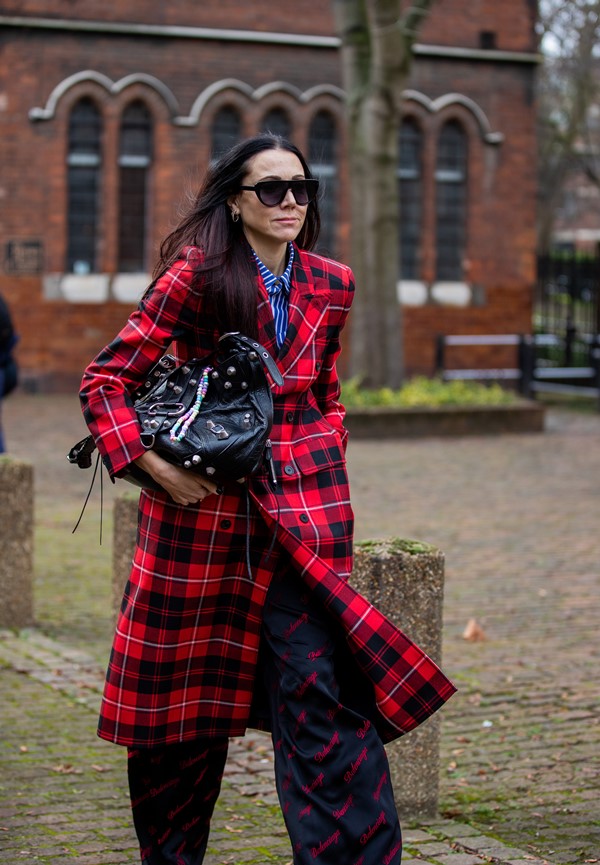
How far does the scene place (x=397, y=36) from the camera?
1869cm

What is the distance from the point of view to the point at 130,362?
3.76 meters

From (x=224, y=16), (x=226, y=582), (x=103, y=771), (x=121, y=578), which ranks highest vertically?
(x=224, y=16)

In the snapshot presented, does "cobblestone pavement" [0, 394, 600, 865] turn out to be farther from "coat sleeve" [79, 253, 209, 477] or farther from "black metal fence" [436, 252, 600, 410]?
"black metal fence" [436, 252, 600, 410]

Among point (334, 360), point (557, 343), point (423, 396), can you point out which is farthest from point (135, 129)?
point (334, 360)

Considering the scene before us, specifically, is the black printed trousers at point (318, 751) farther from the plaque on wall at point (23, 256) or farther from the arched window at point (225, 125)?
the arched window at point (225, 125)

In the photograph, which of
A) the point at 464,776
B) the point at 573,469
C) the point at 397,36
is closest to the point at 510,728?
the point at 464,776

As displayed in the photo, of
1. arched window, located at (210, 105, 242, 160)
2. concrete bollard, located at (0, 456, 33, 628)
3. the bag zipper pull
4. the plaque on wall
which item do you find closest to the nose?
the bag zipper pull

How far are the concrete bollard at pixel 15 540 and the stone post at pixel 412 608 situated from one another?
3.29m

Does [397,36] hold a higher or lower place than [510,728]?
higher

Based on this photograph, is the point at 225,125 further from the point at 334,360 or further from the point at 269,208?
the point at 269,208

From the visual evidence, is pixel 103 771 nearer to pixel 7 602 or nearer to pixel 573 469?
pixel 7 602

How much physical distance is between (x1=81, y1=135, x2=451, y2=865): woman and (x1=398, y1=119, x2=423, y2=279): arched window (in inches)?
917

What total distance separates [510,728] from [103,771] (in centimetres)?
168

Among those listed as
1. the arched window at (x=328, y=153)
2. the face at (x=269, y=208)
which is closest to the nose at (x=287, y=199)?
the face at (x=269, y=208)
